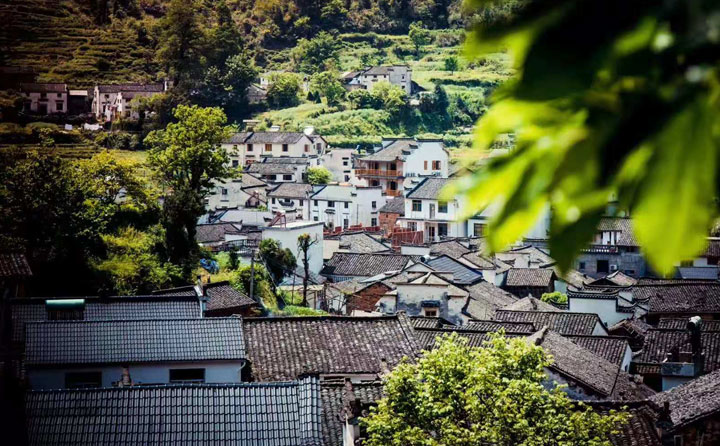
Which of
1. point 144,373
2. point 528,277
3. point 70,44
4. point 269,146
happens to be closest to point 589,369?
point 144,373

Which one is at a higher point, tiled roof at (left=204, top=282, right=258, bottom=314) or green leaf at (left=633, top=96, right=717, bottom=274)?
green leaf at (left=633, top=96, right=717, bottom=274)

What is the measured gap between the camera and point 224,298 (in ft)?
76.0

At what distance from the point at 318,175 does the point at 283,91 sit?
19.8 m

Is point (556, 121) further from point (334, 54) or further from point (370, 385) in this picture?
point (334, 54)

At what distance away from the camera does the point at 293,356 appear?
1606 cm

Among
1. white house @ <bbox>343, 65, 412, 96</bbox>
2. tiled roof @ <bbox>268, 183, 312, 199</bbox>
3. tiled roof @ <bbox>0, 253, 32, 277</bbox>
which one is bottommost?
tiled roof @ <bbox>0, 253, 32, 277</bbox>

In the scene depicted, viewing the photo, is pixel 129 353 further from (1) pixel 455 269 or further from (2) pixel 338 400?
(1) pixel 455 269

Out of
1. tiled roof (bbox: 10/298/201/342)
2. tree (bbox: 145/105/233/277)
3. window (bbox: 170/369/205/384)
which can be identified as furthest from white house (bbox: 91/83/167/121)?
window (bbox: 170/369/205/384)

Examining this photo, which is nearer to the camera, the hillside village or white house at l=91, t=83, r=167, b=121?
the hillside village

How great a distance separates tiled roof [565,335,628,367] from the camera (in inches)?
779

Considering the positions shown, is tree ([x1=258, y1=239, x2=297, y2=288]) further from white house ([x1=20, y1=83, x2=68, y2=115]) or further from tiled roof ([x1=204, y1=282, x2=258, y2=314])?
white house ([x1=20, y1=83, x2=68, y2=115])

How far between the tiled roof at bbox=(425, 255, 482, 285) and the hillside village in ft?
0.42

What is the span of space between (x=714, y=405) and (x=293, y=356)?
6607 mm

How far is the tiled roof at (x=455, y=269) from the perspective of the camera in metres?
29.4
